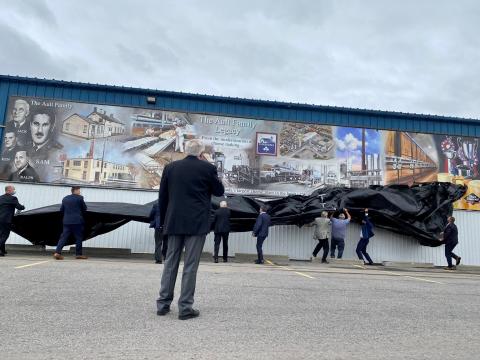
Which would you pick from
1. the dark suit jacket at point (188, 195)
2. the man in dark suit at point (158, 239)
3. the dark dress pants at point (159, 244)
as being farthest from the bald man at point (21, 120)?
the dark suit jacket at point (188, 195)

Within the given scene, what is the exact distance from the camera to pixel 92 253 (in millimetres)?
15438

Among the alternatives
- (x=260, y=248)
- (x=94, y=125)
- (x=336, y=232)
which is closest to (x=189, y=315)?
(x=260, y=248)

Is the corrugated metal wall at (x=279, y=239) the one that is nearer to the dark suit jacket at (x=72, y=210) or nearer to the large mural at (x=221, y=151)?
the large mural at (x=221, y=151)

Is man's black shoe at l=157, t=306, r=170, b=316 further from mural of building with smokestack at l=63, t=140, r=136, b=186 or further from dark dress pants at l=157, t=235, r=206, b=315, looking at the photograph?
mural of building with smokestack at l=63, t=140, r=136, b=186

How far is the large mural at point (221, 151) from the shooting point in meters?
17.8

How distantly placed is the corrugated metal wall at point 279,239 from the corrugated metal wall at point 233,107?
376 centimetres

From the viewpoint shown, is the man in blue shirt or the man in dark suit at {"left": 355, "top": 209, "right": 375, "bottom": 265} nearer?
the man in blue shirt

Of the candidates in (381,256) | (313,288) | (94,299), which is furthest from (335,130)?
(94,299)

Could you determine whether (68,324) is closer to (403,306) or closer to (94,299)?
(94,299)

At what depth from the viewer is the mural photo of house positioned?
1811cm

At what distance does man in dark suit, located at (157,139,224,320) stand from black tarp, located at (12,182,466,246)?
9871mm

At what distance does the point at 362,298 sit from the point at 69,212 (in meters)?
8.09

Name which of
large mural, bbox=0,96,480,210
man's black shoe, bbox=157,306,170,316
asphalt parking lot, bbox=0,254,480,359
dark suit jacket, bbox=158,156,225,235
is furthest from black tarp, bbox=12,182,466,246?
man's black shoe, bbox=157,306,170,316

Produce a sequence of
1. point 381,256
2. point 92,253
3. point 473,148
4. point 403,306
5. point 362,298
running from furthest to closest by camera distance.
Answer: point 473,148, point 381,256, point 92,253, point 362,298, point 403,306
